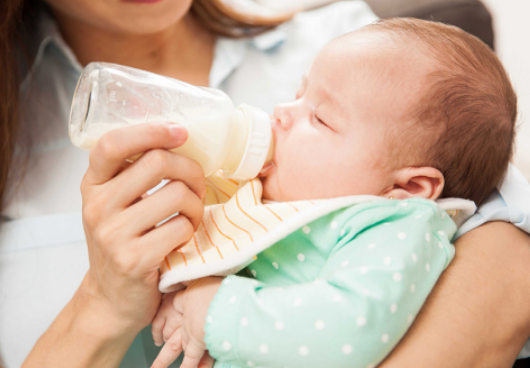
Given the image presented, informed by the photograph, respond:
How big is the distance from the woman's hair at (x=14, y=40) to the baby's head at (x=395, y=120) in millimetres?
779

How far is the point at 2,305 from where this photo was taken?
1118mm

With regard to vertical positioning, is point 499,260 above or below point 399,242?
below

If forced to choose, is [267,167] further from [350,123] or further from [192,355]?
[192,355]

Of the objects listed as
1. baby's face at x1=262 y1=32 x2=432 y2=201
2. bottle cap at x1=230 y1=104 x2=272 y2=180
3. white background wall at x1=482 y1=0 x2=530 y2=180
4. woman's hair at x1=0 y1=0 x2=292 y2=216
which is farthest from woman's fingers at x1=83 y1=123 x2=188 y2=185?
white background wall at x1=482 y1=0 x2=530 y2=180

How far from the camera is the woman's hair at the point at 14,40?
117cm

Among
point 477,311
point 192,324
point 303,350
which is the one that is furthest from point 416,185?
point 192,324

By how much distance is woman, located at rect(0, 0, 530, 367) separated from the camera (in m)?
0.74

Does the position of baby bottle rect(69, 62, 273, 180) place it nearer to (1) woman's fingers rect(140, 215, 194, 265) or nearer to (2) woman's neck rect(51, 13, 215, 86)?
(1) woman's fingers rect(140, 215, 194, 265)

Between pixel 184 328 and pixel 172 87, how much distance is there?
1.45 feet

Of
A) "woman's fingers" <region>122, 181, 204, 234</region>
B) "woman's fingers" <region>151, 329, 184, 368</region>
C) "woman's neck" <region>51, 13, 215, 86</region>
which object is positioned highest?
"woman's fingers" <region>122, 181, 204, 234</region>

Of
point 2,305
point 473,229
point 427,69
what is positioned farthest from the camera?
point 2,305

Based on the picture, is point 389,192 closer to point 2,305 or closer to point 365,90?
point 365,90

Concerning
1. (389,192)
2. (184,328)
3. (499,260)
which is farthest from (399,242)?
(184,328)

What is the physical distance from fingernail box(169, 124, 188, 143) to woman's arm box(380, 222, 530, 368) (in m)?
0.50
